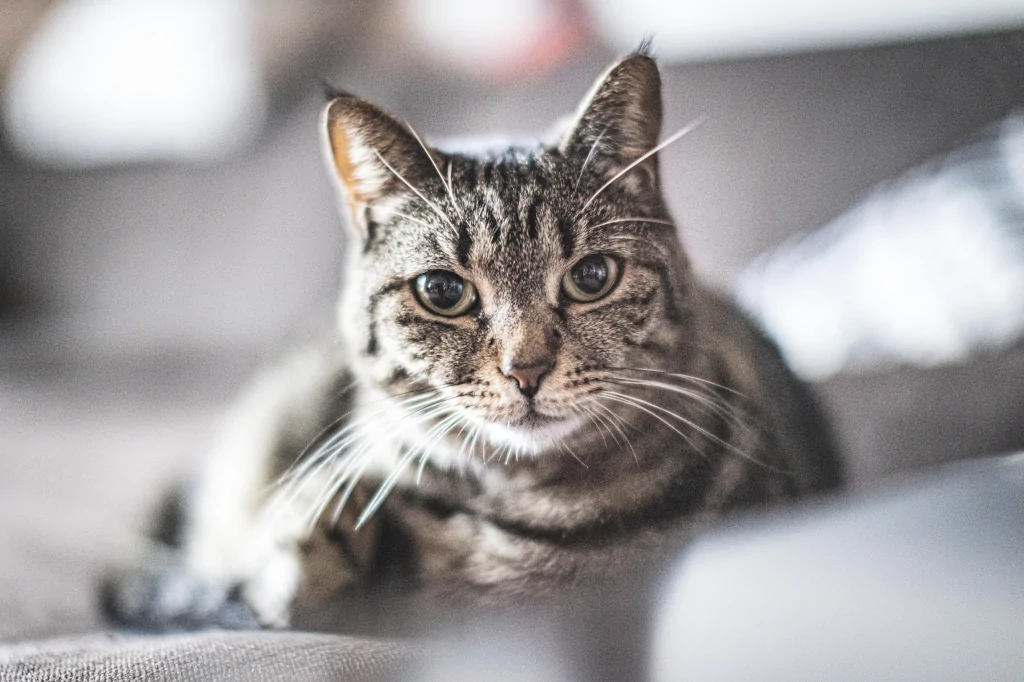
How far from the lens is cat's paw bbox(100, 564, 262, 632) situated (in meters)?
0.59

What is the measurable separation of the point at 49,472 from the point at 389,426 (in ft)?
1.90

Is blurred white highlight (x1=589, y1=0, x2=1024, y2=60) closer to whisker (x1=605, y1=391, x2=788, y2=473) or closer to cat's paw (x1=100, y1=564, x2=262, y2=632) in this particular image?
whisker (x1=605, y1=391, x2=788, y2=473)

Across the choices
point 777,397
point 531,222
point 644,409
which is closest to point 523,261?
point 531,222

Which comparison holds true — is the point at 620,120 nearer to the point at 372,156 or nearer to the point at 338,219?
the point at 372,156

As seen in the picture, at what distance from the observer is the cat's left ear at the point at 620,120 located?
495mm

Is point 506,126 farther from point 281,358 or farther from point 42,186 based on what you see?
point 42,186

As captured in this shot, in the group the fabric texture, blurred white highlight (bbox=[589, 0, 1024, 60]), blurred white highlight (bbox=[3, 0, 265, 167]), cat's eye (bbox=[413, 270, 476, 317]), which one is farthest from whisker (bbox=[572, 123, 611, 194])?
blurred white highlight (bbox=[3, 0, 265, 167])

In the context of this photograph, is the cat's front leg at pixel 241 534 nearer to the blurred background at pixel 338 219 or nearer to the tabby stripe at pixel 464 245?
the blurred background at pixel 338 219

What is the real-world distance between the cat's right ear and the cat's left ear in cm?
11

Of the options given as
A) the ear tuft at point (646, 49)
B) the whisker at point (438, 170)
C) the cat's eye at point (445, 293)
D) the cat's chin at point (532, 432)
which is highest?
the ear tuft at point (646, 49)

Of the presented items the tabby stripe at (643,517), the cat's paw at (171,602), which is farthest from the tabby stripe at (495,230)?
the cat's paw at (171,602)

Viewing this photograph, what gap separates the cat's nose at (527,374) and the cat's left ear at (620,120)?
0.15 metres

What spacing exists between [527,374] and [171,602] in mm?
398

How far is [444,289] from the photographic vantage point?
521mm
